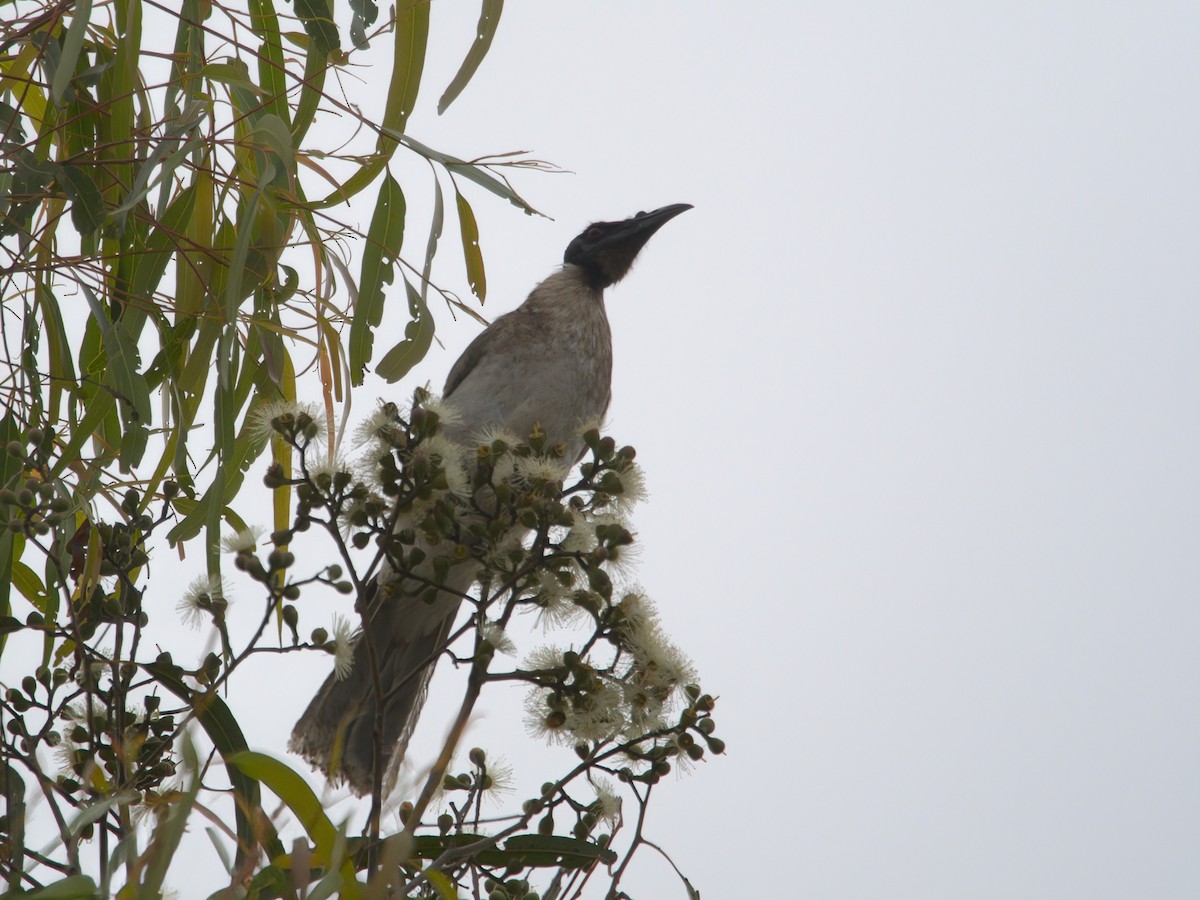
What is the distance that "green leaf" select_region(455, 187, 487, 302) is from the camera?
105 inches

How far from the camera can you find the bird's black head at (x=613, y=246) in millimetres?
4020

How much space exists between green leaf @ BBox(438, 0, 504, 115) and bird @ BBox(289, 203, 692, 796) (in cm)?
71

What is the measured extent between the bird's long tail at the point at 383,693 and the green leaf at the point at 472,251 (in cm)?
67

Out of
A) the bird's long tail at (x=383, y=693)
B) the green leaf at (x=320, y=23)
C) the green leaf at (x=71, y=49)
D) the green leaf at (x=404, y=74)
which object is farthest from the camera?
the bird's long tail at (x=383, y=693)

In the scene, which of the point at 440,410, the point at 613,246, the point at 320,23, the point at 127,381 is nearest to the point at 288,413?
the point at 440,410

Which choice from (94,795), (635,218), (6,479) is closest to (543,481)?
(94,795)

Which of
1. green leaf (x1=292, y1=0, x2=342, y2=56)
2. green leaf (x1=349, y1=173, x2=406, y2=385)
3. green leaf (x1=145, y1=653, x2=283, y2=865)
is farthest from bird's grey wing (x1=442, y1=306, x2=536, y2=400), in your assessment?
green leaf (x1=145, y1=653, x2=283, y2=865)

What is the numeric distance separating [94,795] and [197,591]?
38 centimetres

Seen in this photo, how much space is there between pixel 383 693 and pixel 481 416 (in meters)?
0.74

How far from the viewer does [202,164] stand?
99.7 inches

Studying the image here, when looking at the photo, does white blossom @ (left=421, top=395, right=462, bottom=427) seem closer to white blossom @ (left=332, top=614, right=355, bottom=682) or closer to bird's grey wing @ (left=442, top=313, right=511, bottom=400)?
white blossom @ (left=332, top=614, right=355, bottom=682)

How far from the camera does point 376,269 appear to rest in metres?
2.47

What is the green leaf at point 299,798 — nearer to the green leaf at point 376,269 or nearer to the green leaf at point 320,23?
the green leaf at point 376,269

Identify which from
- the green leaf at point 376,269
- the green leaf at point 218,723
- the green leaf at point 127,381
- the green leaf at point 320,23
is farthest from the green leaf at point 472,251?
the green leaf at point 218,723
